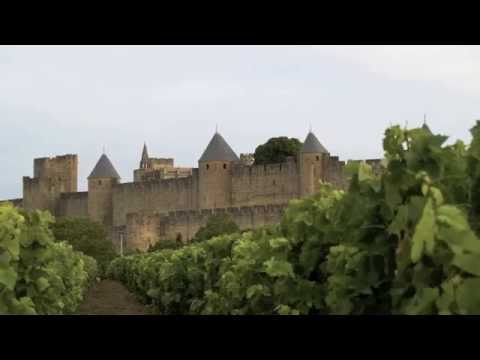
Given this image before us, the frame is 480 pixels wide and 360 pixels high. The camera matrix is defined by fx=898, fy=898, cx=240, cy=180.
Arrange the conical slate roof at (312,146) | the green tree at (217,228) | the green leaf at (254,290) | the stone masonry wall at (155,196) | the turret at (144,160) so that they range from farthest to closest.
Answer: the turret at (144,160) → the stone masonry wall at (155,196) → the conical slate roof at (312,146) → the green tree at (217,228) → the green leaf at (254,290)

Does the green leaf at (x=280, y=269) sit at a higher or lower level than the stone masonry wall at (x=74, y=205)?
lower

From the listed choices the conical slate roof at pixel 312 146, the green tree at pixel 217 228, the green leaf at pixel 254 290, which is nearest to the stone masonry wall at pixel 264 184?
the conical slate roof at pixel 312 146

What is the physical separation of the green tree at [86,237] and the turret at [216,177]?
6.11 m

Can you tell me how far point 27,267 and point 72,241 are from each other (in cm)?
4128

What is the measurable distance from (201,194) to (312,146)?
24.1 feet

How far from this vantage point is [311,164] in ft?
154

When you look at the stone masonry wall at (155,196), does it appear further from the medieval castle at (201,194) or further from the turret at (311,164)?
the turret at (311,164)

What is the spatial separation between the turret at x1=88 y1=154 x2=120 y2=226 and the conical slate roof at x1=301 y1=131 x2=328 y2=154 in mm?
16008

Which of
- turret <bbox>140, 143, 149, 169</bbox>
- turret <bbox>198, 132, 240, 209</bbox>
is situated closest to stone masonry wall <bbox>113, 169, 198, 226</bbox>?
turret <bbox>198, 132, 240, 209</bbox>

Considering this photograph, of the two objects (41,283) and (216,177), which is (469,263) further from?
(216,177)

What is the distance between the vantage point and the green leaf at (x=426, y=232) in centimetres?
230

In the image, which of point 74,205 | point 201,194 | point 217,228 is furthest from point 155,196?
point 217,228
